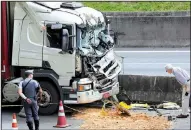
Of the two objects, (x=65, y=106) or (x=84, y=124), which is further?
(x=65, y=106)

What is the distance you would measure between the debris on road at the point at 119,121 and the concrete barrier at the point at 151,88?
1.29 m

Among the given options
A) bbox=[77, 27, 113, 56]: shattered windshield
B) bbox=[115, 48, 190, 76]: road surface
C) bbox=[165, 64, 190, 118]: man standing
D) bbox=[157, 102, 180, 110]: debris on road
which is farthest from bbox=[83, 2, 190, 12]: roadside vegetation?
bbox=[165, 64, 190, 118]: man standing

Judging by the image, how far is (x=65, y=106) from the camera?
1365cm

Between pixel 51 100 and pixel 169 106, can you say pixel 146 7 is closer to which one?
pixel 169 106

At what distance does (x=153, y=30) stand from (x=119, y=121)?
41.8 feet

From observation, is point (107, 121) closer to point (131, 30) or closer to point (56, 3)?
point (56, 3)

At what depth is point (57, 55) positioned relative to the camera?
13.1 metres

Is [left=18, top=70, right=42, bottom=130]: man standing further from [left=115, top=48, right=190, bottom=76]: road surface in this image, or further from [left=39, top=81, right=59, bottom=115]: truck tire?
[left=115, top=48, right=190, bottom=76]: road surface

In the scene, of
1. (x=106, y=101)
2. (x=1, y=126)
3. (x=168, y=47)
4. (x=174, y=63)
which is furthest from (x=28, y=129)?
(x=168, y=47)

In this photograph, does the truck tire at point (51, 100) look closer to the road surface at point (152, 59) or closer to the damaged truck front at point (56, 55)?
the damaged truck front at point (56, 55)

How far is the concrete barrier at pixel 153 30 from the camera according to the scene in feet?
80.1

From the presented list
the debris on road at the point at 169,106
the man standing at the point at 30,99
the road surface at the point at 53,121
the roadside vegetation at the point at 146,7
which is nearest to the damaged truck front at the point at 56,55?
the road surface at the point at 53,121

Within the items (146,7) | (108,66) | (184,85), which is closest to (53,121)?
(108,66)

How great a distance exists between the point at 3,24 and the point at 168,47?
1235 centimetres
